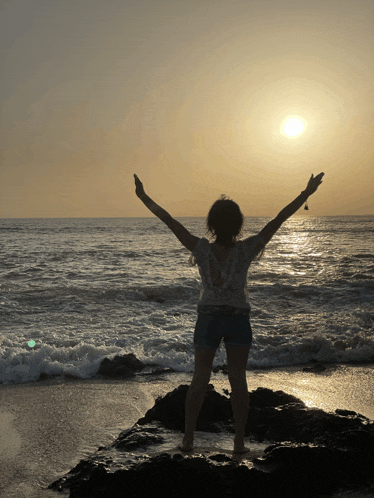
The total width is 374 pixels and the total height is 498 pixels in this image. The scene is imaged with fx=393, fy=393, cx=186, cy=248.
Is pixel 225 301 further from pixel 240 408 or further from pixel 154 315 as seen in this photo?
pixel 154 315

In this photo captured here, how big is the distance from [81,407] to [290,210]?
335cm

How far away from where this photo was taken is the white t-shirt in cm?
295

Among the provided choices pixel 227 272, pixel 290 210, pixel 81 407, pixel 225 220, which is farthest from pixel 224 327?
pixel 81 407

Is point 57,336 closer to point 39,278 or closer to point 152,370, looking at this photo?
point 152,370

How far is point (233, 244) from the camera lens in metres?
3.02

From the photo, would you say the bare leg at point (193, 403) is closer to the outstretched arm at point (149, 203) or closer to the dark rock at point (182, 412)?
the dark rock at point (182, 412)

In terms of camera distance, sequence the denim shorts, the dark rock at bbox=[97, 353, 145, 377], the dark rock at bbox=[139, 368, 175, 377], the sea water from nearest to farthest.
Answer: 1. the denim shorts
2. the dark rock at bbox=[97, 353, 145, 377]
3. the dark rock at bbox=[139, 368, 175, 377]
4. the sea water

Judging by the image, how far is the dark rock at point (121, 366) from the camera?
601 centimetres

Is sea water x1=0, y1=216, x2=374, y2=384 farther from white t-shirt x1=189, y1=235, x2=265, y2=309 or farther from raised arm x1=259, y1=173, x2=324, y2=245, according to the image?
raised arm x1=259, y1=173, x2=324, y2=245

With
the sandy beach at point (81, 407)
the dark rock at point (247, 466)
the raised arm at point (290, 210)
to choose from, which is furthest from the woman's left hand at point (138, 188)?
the sandy beach at point (81, 407)

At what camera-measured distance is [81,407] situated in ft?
15.2

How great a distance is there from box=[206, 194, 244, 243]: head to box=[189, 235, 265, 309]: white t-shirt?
0.34ft

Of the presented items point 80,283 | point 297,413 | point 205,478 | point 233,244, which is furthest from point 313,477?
point 80,283

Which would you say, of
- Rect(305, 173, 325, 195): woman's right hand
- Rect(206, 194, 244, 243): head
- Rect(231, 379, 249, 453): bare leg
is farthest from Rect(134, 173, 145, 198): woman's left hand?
Rect(231, 379, 249, 453): bare leg
